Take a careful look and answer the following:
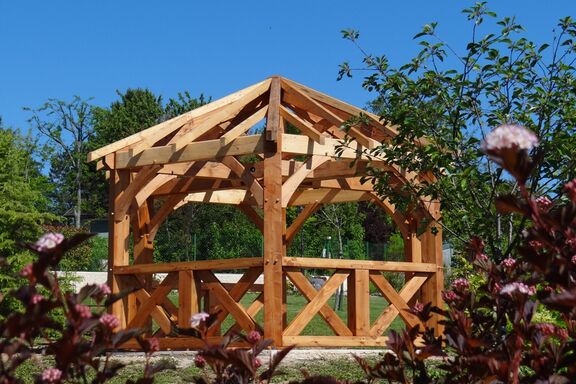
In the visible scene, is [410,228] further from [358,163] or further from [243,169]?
[243,169]

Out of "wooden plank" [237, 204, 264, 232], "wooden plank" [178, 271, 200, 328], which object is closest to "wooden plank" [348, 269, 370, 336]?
"wooden plank" [178, 271, 200, 328]

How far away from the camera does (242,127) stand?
9531mm

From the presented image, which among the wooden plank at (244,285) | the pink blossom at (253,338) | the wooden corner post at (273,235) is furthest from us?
the wooden plank at (244,285)

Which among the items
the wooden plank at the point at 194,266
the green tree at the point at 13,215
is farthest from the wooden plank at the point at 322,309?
the green tree at the point at 13,215

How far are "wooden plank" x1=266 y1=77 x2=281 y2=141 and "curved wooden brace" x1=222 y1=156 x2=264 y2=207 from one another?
1.65 ft

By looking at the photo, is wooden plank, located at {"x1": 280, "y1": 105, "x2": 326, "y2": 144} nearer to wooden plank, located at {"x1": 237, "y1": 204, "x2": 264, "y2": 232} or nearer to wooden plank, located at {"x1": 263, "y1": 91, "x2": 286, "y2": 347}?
wooden plank, located at {"x1": 263, "y1": 91, "x2": 286, "y2": 347}

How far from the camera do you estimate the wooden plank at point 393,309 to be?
9.41m

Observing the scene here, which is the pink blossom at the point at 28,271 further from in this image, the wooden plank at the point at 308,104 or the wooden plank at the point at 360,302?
the wooden plank at the point at 308,104

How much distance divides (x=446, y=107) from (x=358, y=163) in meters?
4.13

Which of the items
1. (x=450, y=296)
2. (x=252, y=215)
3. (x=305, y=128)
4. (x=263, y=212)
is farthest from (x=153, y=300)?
(x=450, y=296)

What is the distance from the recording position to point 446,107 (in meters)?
5.91

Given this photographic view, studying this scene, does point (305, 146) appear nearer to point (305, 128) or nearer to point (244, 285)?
point (305, 128)

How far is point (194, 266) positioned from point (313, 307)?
1.40 m

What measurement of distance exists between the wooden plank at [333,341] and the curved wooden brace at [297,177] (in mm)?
1430
